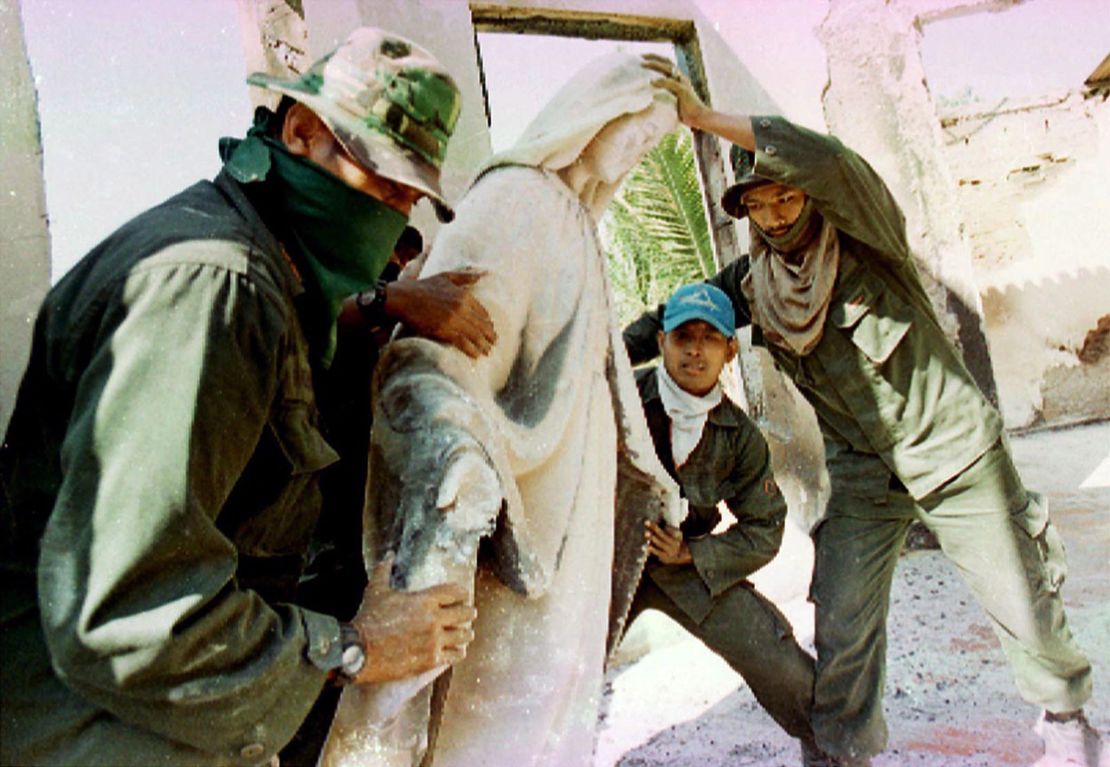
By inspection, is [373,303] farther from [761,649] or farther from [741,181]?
[761,649]

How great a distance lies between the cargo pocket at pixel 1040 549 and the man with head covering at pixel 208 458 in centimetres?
225

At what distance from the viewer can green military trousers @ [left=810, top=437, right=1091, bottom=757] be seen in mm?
2783

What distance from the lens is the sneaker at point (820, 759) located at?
2744 millimetres

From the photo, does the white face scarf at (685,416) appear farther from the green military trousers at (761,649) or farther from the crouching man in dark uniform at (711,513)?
the green military trousers at (761,649)

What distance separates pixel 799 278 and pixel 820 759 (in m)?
1.58

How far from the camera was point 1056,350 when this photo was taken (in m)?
9.84

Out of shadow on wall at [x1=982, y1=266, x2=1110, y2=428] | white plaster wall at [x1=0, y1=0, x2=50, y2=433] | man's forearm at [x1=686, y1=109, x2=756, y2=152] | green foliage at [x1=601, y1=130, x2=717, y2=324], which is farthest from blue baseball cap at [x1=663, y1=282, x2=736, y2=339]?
shadow on wall at [x1=982, y1=266, x2=1110, y2=428]

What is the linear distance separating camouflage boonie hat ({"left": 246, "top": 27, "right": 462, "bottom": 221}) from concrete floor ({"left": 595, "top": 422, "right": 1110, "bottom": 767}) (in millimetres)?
2535

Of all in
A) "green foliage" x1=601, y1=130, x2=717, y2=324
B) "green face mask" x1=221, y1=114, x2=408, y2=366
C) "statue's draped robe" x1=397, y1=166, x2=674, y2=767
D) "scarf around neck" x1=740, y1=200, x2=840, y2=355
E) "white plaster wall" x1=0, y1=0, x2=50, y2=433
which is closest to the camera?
"green face mask" x1=221, y1=114, x2=408, y2=366

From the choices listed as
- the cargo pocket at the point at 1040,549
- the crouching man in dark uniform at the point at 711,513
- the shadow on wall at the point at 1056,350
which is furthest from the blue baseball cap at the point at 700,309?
the shadow on wall at the point at 1056,350

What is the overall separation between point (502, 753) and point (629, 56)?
1540 mm

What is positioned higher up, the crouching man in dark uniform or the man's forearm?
the man's forearm

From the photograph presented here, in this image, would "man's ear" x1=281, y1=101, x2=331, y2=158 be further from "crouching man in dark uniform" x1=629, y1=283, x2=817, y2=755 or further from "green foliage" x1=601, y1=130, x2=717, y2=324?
"green foliage" x1=601, y1=130, x2=717, y2=324

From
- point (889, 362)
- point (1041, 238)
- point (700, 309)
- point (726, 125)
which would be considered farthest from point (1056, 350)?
point (726, 125)
